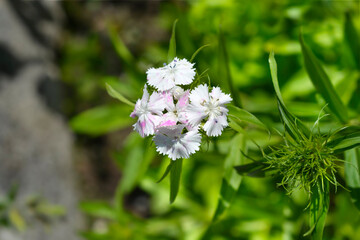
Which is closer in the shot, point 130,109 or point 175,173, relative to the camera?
point 175,173

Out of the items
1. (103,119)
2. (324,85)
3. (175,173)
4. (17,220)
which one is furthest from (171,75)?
(17,220)

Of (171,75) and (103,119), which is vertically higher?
(103,119)

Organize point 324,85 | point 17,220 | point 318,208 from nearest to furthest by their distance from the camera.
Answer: point 318,208 → point 324,85 → point 17,220

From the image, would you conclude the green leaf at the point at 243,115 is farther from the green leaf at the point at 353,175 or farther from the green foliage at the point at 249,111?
the green leaf at the point at 353,175

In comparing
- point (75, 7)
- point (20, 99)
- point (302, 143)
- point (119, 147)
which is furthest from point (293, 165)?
point (75, 7)

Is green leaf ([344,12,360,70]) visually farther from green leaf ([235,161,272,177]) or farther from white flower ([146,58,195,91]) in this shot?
white flower ([146,58,195,91])

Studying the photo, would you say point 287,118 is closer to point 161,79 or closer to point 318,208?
point 318,208

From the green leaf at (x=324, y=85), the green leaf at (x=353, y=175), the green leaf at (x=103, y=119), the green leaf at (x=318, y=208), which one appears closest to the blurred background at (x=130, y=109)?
the green leaf at (x=103, y=119)

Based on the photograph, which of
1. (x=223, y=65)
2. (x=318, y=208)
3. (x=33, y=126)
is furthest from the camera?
(x=33, y=126)
